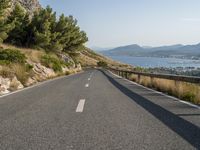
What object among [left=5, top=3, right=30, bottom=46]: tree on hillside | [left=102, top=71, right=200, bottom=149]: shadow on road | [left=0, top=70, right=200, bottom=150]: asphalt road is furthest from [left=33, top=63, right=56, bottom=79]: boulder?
[left=102, top=71, right=200, bottom=149]: shadow on road

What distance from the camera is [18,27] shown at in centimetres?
4319

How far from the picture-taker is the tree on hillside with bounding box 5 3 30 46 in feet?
142

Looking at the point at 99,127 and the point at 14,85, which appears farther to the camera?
the point at 14,85

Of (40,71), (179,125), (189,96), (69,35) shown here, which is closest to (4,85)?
(189,96)

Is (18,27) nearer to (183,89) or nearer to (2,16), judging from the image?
(2,16)

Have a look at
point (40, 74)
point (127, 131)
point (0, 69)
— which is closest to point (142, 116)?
point (127, 131)

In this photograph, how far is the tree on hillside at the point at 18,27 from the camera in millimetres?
43344

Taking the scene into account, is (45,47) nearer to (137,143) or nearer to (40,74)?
(40,74)

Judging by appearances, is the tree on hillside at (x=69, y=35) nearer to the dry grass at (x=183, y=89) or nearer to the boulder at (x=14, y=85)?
the boulder at (x=14, y=85)

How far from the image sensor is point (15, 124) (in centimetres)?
699

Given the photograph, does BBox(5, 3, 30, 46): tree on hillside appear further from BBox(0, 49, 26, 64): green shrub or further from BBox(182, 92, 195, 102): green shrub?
BBox(182, 92, 195, 102): green shrub

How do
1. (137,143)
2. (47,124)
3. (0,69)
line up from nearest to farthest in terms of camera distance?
(137,143)
(47,124)
(0,69)

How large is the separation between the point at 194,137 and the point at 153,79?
1415 cm

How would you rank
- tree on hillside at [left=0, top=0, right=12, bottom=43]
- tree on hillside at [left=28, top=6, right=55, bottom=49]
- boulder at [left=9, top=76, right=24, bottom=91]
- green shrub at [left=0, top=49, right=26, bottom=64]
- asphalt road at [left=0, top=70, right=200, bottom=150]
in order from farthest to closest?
tree on hillside at [left=28, top=6, right=55, bottom=49] < tree on hillside at [left=0, top=0, right=12, bottom=43] < green shrub at [left=0, top=49, right=26, bottom=64] < boulder at [left=9, top=76, right=24, bottom=91] < asphalt road at [left=0, top=70, right=200, bottom=150]
